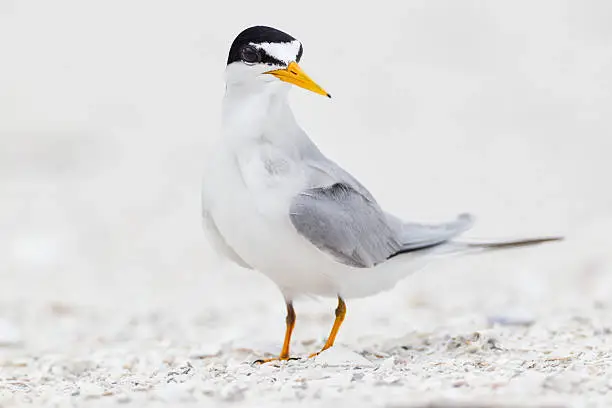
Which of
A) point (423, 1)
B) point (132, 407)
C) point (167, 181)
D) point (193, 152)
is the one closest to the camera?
point (132, 407)

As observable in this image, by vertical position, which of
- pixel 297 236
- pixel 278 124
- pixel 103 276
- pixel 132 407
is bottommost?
pixel 103 276

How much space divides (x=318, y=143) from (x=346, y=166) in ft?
1.96

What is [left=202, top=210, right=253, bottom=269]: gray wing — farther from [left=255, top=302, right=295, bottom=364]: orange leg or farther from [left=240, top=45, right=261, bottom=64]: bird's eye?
[left=240, top=45, right=261, bottom=64]: bird's eye

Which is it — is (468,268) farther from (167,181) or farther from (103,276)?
(167,181)

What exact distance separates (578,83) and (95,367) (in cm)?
824

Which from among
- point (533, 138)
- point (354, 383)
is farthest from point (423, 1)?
point (354, 383)

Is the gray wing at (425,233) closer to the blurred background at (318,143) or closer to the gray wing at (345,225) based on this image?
the gray wing at (345,225)

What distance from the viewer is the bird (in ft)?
14.1

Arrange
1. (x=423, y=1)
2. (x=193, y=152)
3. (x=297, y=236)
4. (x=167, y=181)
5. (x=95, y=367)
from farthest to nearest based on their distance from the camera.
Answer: (x=423, y=1), (x=193, y=152), (x=167, y=181), (x=95, y=367), (x=297, y=236)

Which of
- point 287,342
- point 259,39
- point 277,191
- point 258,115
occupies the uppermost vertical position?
point 259,39

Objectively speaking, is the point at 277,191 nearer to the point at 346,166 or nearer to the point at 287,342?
the point at 287,342

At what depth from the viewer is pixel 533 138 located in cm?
1051

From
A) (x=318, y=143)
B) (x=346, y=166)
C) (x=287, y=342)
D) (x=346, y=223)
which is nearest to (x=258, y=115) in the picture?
(x=346, y=223)

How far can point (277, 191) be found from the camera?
4285 millimetres
